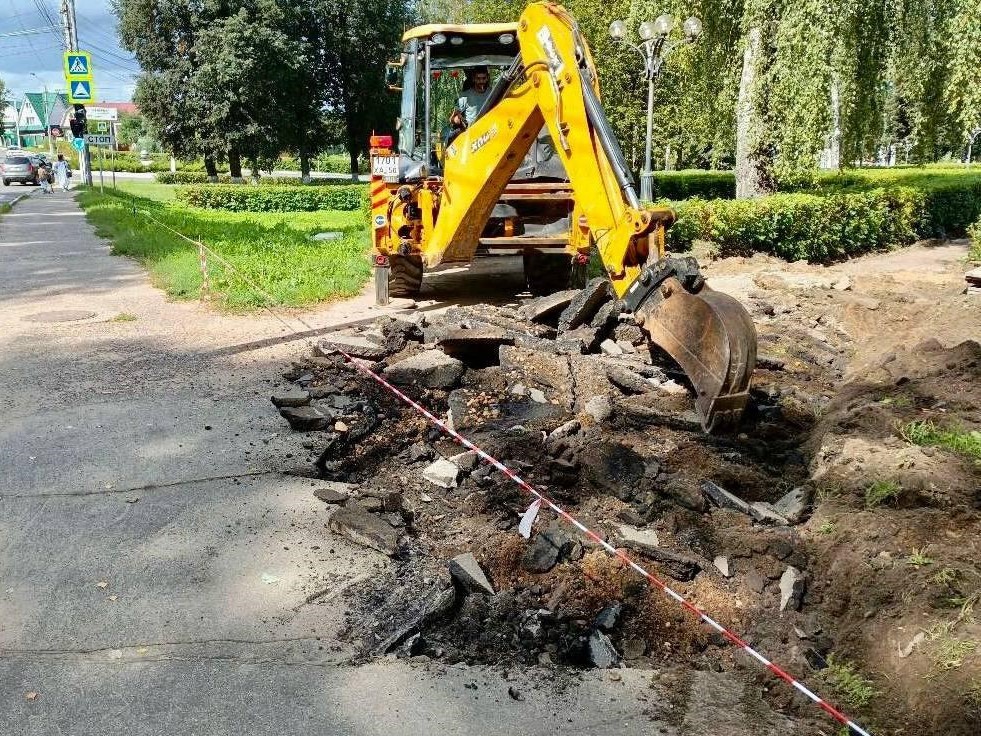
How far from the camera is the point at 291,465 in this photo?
516 centimetres

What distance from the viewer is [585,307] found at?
738cm

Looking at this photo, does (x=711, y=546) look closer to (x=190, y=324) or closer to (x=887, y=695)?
(x=887, y=695)

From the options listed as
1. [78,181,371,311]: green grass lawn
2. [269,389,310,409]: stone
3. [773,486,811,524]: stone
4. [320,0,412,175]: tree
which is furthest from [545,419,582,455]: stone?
[320,0,412,175]: tree

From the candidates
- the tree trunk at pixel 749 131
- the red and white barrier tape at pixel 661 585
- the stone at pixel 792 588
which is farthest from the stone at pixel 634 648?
the tree trunk at pixel 749 131

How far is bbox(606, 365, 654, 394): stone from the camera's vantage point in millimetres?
5898

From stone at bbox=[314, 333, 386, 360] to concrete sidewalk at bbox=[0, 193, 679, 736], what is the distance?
54 centimetres

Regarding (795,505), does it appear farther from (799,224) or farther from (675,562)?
(799,224)

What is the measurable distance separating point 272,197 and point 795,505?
30448mm

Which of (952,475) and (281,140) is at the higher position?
(281,140)

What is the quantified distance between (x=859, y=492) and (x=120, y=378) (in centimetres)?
608

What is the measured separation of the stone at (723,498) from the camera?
169 inches

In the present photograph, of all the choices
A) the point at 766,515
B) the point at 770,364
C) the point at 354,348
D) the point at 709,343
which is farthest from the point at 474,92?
the point at 766,515

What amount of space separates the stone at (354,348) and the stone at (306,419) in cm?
144

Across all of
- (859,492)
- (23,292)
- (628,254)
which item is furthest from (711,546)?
(23,292)
